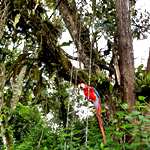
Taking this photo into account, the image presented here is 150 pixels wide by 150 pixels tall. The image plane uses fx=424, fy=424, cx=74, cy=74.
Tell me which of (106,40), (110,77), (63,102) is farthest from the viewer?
(63,102)

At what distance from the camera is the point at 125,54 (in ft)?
14.3

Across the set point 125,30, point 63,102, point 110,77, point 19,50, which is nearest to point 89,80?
point 110,77

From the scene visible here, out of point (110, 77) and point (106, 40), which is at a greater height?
point (106, 40)

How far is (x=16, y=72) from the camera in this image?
4461 millimetres

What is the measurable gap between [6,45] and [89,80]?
1.13m

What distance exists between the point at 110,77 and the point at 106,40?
723 millimetres

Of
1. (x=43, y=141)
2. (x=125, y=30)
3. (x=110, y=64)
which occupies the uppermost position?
(x=125, y=30)

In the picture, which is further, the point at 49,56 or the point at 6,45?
the point at 6,45

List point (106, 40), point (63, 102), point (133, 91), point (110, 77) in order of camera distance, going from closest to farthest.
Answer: point (133, 91)
point (110, 77)
point (106, 40)
point (63, 102)

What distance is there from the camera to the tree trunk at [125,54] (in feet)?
14.2

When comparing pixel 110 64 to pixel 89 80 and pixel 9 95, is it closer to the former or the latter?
pixel 89 80

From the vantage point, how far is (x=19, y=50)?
16.1ft

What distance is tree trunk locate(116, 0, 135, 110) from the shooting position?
4.32 meters

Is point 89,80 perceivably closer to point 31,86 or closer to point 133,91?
point 133,91
